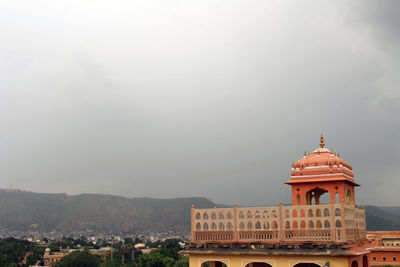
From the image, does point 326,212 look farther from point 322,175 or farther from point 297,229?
point 322,175

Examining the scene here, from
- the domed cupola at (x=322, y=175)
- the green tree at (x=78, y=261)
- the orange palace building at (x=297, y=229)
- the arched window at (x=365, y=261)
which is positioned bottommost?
the green tree at (x=78, y=261)

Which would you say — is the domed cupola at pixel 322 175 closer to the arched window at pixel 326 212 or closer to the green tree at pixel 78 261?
the arched window at pixel 326 212

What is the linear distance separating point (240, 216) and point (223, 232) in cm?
125

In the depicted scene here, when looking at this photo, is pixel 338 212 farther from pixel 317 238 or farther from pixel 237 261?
pixel 237 261

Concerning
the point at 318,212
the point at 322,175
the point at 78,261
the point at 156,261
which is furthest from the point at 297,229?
the point at 78,261

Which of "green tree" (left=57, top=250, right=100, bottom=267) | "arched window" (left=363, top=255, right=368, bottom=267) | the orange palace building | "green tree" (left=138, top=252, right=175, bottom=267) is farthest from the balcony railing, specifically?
"green tree" (left=57, top=250, right=100, bottom=267)

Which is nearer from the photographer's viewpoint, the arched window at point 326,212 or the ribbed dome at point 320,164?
the arched window at point 326,212

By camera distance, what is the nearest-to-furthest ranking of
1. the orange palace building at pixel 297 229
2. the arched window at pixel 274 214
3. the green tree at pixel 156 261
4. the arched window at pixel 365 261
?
the orange palace building at pixel 297 229
the arched window at pixel 274 214
the arched window at pixel 365 261
the green tree at pixel 156 261

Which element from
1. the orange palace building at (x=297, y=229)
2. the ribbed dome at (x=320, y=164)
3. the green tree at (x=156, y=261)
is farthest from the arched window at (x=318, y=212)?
the green tree at (x=156, y=261)

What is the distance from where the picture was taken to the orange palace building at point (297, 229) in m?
19.9

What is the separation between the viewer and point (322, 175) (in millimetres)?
23516

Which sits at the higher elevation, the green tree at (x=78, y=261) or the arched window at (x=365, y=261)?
the arched window at (x=365, y=261)

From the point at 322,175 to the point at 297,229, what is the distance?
13.7ft

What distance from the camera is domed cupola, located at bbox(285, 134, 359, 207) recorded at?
2327cm
